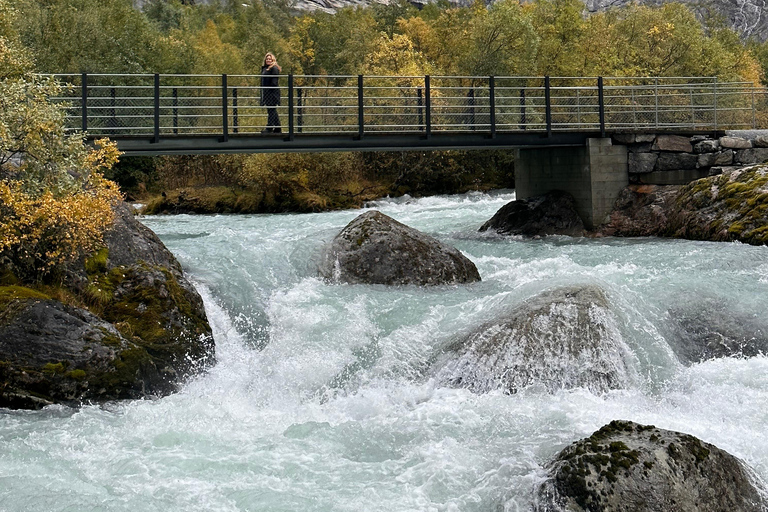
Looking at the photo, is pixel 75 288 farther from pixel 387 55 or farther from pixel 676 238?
pixel 387 55

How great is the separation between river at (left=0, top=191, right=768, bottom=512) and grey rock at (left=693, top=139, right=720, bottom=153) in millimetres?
7244

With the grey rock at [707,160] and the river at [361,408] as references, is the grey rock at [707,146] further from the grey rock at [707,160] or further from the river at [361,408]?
the river at [361,408]

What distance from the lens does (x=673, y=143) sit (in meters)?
22.3

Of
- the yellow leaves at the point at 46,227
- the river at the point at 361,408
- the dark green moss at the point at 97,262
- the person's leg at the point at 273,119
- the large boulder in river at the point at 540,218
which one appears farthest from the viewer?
the large boulder in river at the point at 540,218

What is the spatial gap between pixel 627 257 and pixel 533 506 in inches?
409

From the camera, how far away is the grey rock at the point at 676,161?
2205 cm

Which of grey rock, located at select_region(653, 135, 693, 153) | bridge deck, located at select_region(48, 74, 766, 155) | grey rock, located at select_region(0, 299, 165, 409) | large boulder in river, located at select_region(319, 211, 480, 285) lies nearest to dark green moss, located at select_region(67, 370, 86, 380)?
grey rock, located at select_region(0, 299, 165, 409)

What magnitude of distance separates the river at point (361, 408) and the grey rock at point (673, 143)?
23.9ft

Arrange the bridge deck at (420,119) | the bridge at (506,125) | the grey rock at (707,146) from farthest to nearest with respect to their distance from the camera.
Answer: the grey rock at (707,146), the bridge at (506,125), the bridge deck at (420,119)

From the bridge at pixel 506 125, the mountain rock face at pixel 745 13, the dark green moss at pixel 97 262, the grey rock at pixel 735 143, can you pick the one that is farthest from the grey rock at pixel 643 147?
the mountain rock face at pixel 745 13

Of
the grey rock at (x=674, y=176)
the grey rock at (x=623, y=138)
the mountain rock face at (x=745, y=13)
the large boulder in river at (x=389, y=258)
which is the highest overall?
the mountain rock face at (x=745, y=13)

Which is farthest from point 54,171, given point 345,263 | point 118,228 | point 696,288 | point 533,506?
point 696,288

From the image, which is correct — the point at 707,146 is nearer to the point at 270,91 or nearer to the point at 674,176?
the point at 674,176

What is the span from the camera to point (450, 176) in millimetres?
35281
